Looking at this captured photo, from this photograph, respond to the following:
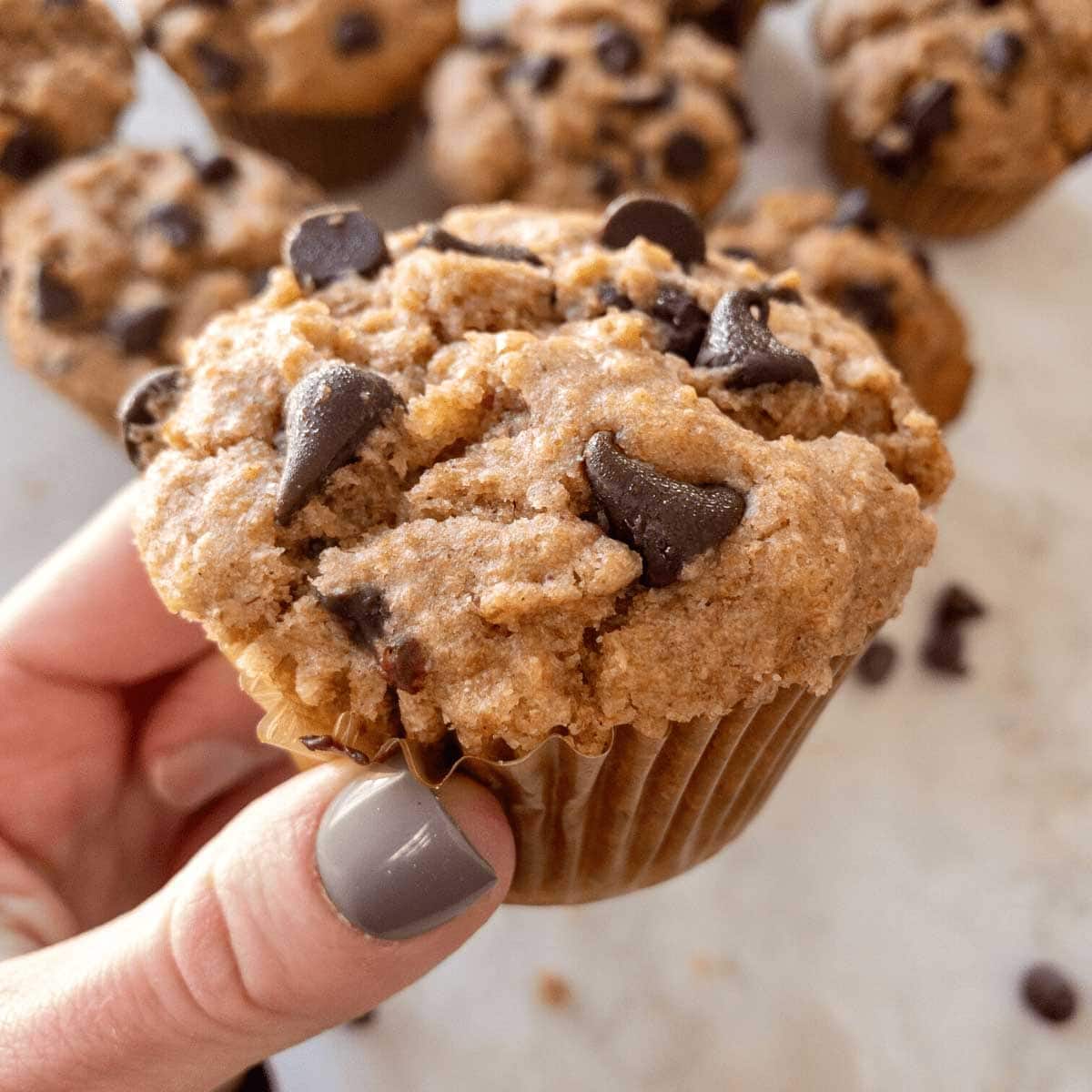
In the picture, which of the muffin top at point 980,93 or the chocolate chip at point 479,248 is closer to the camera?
the chocolate chip at point 479,248

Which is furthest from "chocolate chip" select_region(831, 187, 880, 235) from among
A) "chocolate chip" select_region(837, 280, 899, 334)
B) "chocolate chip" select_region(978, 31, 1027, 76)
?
"chocolate chip" select_region(978, 31, 1027, 76)

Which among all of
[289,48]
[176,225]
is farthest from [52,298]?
[289,48]

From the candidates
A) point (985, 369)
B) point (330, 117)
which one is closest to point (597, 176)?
point (330, 117)

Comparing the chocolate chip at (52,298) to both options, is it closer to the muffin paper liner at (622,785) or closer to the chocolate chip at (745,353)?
the muffin paper liner at (622,785)

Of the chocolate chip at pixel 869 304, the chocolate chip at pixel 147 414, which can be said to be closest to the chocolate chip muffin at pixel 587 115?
the chocolate chip at pixel 869 304

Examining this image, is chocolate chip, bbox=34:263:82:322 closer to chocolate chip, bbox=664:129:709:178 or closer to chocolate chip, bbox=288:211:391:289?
chocolate chip, bbox=288:211:391:289

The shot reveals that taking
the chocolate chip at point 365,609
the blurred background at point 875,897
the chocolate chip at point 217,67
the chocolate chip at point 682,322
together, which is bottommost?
the blurred background at point 875,897
